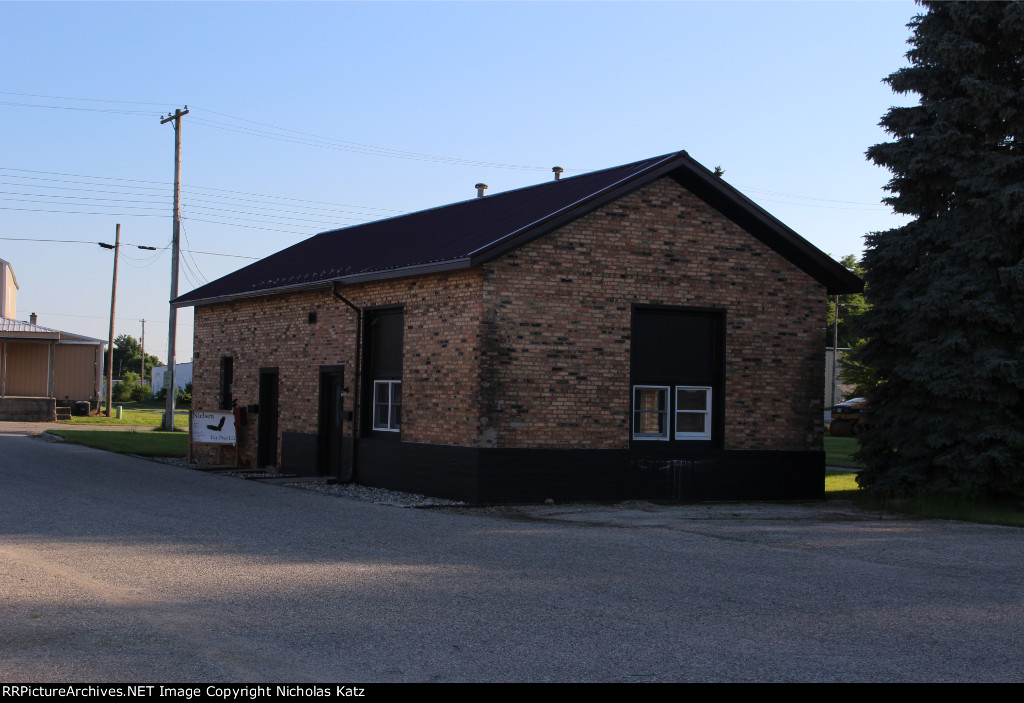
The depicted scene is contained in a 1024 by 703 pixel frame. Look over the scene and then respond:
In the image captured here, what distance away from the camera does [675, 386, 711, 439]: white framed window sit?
61.7 ft

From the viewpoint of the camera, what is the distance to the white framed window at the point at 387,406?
19.6 m

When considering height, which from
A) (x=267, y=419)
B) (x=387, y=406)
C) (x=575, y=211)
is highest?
(x=575, y=211)

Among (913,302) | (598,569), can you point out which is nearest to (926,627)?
(598,569)

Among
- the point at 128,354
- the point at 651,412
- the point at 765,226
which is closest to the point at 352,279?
the point at 651,412

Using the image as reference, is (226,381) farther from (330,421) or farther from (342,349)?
(342,349)

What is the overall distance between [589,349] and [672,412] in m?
2.06

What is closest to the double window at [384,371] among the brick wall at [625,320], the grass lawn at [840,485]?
the brick wall at [625,320]

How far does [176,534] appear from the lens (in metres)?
12.4

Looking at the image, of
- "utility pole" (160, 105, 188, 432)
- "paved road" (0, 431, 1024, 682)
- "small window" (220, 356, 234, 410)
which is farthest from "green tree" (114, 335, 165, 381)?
"paved road" (0, 431, 1024, 682)

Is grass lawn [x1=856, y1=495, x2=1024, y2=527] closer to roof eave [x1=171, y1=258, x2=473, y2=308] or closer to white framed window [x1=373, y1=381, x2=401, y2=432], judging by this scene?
roof eave [x1=171, y1=258, x2=473, y2=308]

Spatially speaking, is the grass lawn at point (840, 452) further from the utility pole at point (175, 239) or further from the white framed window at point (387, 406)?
the utility pole at point (175, 239)

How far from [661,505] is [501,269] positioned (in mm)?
4662

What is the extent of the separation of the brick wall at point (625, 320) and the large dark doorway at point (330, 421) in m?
5.13

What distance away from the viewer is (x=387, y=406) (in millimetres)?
19906
